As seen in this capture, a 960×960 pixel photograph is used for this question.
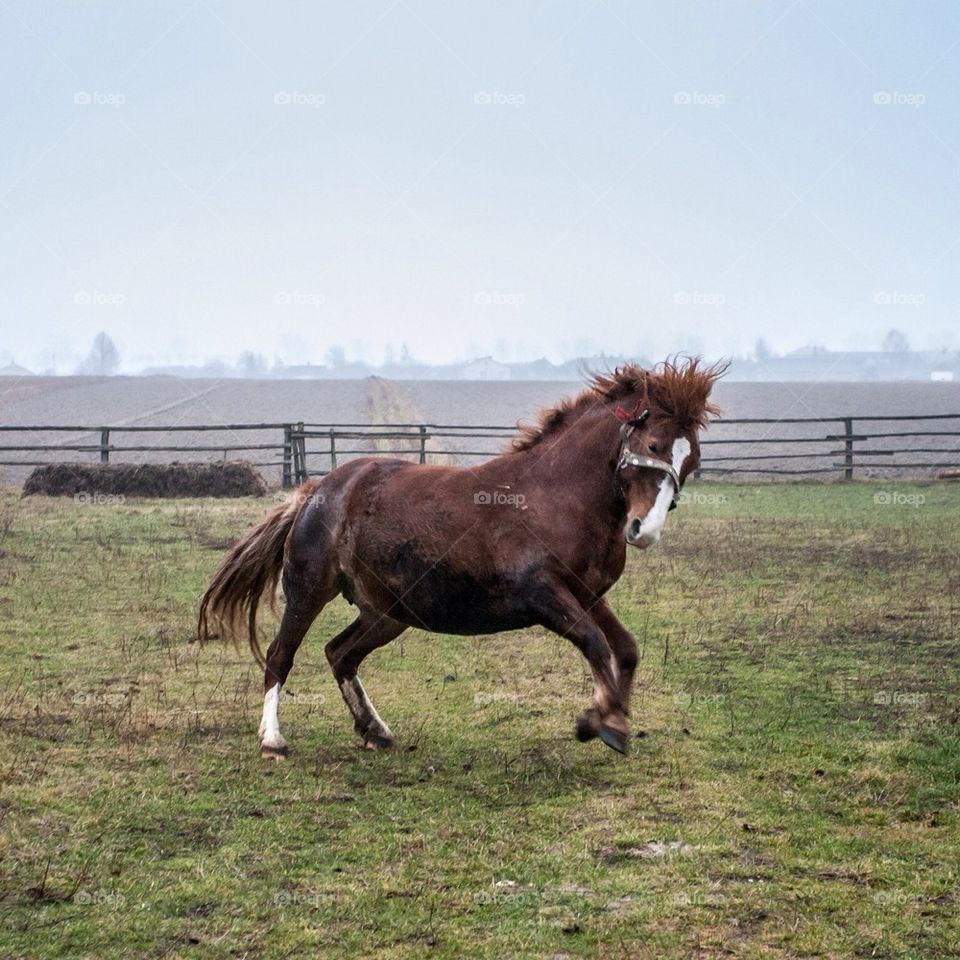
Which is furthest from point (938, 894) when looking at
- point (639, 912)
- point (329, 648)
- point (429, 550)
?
point (329, 648)

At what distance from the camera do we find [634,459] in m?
5.97

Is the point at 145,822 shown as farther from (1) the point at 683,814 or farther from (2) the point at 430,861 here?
(1) the point at 683,814

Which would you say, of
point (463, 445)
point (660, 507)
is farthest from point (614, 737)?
point (463, 445)

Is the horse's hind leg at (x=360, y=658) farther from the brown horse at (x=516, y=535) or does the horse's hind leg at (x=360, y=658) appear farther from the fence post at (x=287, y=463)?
Result: the fence post at (x=287, y=463)

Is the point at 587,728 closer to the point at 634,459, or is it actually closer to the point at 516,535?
the point at 516,535

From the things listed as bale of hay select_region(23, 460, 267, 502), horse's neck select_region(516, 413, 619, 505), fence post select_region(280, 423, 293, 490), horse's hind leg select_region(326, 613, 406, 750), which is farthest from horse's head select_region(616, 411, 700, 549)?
fence post select_region(280, 423, 293, 490)

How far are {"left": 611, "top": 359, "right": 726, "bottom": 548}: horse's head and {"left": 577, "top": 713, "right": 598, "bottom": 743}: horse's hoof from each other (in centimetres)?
91

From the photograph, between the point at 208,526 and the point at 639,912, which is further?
the point at 208,526

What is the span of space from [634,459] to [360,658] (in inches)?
84.8

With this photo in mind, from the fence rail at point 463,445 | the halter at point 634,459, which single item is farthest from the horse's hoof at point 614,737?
the fence rail at point 463,445

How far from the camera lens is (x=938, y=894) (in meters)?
4.24

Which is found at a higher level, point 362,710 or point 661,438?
point 661,438

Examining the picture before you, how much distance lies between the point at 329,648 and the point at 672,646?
128 inches

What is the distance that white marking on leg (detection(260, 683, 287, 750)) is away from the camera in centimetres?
634
